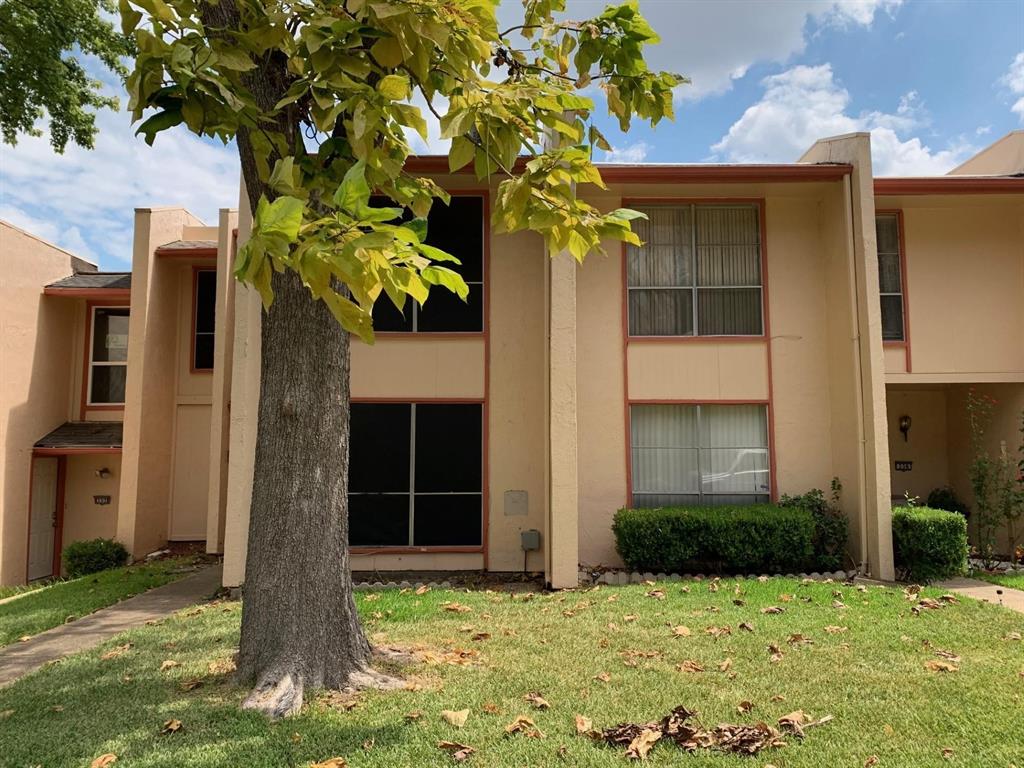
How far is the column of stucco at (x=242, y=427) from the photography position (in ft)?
30.1

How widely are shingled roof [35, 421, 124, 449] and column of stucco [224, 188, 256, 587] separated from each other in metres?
5.75

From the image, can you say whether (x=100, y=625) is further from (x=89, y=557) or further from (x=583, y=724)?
(x=583, y=724)

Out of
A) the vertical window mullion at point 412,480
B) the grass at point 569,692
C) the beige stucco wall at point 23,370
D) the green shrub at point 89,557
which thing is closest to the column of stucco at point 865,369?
the grass at point 569,692

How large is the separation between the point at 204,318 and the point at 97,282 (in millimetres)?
2342

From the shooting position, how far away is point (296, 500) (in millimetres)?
5125

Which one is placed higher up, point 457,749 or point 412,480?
point 412,480

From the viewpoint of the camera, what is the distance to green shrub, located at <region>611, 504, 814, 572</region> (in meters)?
9.37

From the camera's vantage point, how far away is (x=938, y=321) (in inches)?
426

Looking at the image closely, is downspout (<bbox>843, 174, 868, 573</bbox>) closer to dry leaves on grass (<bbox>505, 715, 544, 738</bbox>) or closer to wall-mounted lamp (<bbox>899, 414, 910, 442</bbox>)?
wall-mounted lamp (<bbox>899, 414, 910, 442</bbox>)

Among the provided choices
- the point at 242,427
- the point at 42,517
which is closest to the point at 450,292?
the point at 242,427

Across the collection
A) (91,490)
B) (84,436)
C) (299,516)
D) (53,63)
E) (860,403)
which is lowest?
(91,490)

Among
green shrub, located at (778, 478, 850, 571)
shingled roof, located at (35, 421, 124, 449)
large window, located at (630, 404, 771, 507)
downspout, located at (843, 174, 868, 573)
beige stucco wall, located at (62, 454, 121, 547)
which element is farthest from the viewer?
beige stucco wall, located at (62, 454, 121, 547)

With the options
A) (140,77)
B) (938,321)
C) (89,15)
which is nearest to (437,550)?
(140,77)

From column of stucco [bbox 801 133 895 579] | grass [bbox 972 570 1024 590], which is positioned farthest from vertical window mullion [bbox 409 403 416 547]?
grass [bbox 972 570 1024 590]
